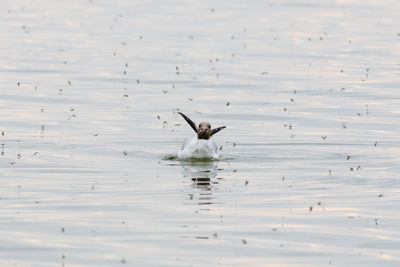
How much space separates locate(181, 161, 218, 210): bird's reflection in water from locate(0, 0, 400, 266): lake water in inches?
1.9

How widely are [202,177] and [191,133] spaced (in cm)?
564

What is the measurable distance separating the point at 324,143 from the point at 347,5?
3455 centimetres

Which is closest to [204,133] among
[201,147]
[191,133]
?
[201,147]

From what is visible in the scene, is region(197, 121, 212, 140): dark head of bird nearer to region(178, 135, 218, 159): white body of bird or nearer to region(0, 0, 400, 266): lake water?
region(178, 135, 218, 159): white body of bird

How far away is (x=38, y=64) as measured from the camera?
37.8m

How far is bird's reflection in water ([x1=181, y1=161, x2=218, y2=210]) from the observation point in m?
18.9

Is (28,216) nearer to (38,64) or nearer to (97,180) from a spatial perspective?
(97,180)

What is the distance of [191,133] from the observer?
26.9 metres

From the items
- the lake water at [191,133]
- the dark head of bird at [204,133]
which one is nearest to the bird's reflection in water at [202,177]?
the lake water at [191,133]

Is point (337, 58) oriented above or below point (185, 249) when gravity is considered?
above

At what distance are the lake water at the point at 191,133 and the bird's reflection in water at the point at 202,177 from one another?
0.05 metres

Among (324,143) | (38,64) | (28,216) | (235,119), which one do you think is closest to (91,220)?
(28,216)

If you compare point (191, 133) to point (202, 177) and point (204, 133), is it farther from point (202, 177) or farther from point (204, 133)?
point (202, 177)

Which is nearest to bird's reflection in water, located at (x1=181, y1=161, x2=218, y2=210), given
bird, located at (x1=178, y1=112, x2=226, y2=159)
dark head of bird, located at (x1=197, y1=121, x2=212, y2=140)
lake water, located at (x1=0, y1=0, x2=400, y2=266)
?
lake water, located at (x1=0, y1=0, x2=400, y2=266)
